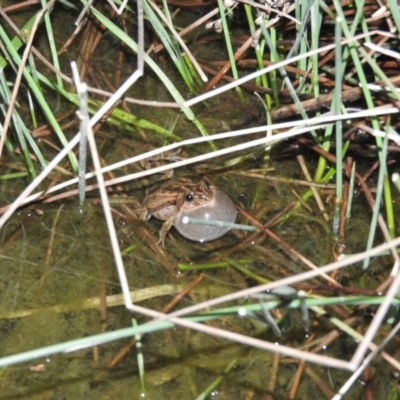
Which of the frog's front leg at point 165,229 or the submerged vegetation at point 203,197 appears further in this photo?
the frog's front leg at point 165,229

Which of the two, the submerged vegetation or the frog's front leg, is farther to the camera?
the frog's front leg

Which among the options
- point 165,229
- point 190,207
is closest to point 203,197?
point 190,207

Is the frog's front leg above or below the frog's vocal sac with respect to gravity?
below

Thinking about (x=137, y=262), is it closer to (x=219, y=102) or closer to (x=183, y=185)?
(x=183, y=185)

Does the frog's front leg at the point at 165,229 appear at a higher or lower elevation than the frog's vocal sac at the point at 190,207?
lower

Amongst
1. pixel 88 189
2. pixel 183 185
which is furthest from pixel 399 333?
pixel 88 189
